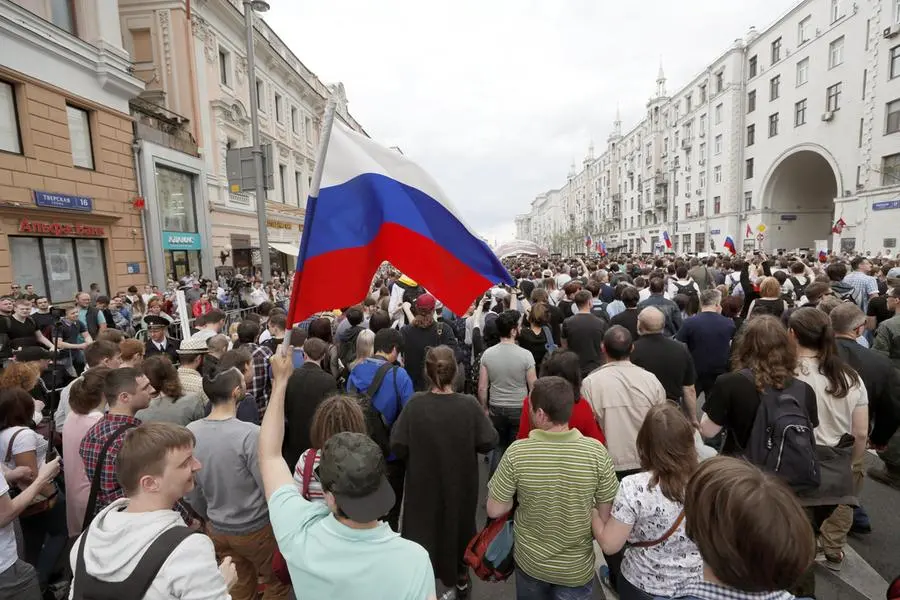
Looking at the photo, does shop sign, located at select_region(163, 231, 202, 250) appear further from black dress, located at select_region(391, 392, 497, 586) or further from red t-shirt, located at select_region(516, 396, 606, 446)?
red t-shirt, located at select_region(516, 396, 606, 446)

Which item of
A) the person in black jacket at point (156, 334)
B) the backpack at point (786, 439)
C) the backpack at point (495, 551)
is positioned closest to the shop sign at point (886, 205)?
the backpack at point (786, 439)

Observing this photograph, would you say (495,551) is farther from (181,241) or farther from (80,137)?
(181,241)

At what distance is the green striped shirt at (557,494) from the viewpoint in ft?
7.61

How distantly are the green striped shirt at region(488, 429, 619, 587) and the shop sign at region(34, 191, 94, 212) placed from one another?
13.8 m

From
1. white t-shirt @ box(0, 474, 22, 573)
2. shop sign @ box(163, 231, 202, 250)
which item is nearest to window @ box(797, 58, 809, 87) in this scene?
shop sign @ box(163, 231, 202, 250)

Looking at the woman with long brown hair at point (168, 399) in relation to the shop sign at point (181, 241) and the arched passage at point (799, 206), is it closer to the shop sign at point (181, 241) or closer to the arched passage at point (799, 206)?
the shop sign at point (181, 241)

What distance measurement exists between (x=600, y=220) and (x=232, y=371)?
3301 inches

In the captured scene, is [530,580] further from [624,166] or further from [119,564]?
[624,166]

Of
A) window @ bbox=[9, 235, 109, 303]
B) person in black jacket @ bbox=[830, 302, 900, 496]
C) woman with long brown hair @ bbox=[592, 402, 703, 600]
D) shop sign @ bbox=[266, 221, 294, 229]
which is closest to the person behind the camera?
woman with long brown hair @ bbox=[592, 402, 703, 600]

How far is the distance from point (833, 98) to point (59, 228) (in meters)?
39.9

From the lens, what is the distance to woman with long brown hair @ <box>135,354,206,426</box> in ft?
10.7

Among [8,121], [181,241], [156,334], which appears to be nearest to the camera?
[156,334]

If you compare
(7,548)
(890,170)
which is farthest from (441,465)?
(890,170)

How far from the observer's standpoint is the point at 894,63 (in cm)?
2345
